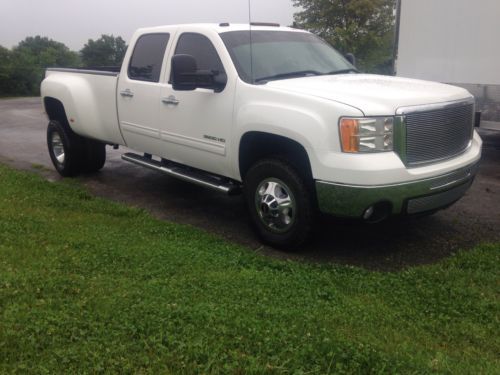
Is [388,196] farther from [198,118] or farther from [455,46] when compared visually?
[455,46]

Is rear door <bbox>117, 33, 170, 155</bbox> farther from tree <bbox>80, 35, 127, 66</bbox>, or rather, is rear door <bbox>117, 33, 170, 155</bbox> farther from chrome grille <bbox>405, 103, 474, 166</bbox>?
tree <bbox>80, 35, 127, 66</bbox>

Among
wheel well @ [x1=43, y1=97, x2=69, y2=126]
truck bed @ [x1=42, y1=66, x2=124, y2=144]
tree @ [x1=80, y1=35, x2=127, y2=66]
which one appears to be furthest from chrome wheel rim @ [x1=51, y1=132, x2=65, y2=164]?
tree @ [x1=80, y1=35, x2=127, y2=66]

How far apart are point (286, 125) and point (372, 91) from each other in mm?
745

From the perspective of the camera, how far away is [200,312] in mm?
3406

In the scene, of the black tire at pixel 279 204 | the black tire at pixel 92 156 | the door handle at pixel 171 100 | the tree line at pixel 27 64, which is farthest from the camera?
the tree line at pixel 27 64

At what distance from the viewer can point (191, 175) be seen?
5824 millimetres

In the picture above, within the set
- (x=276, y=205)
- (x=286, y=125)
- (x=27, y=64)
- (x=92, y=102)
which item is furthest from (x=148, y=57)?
(x=27, y=64)

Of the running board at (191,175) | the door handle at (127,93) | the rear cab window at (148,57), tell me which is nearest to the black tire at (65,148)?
the running board at (191,175)

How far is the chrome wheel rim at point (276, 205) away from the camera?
4758 millimetres

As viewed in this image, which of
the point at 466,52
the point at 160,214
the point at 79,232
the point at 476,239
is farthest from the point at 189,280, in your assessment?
the point at 466,52

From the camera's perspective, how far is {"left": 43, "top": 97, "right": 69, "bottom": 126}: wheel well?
780cm

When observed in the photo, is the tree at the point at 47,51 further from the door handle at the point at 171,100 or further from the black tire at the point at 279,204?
the black tire at the point at 279,204

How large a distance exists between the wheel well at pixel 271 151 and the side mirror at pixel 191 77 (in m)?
0.64

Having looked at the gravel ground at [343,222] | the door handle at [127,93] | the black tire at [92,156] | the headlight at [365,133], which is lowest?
the gravel ground at [343,222]
